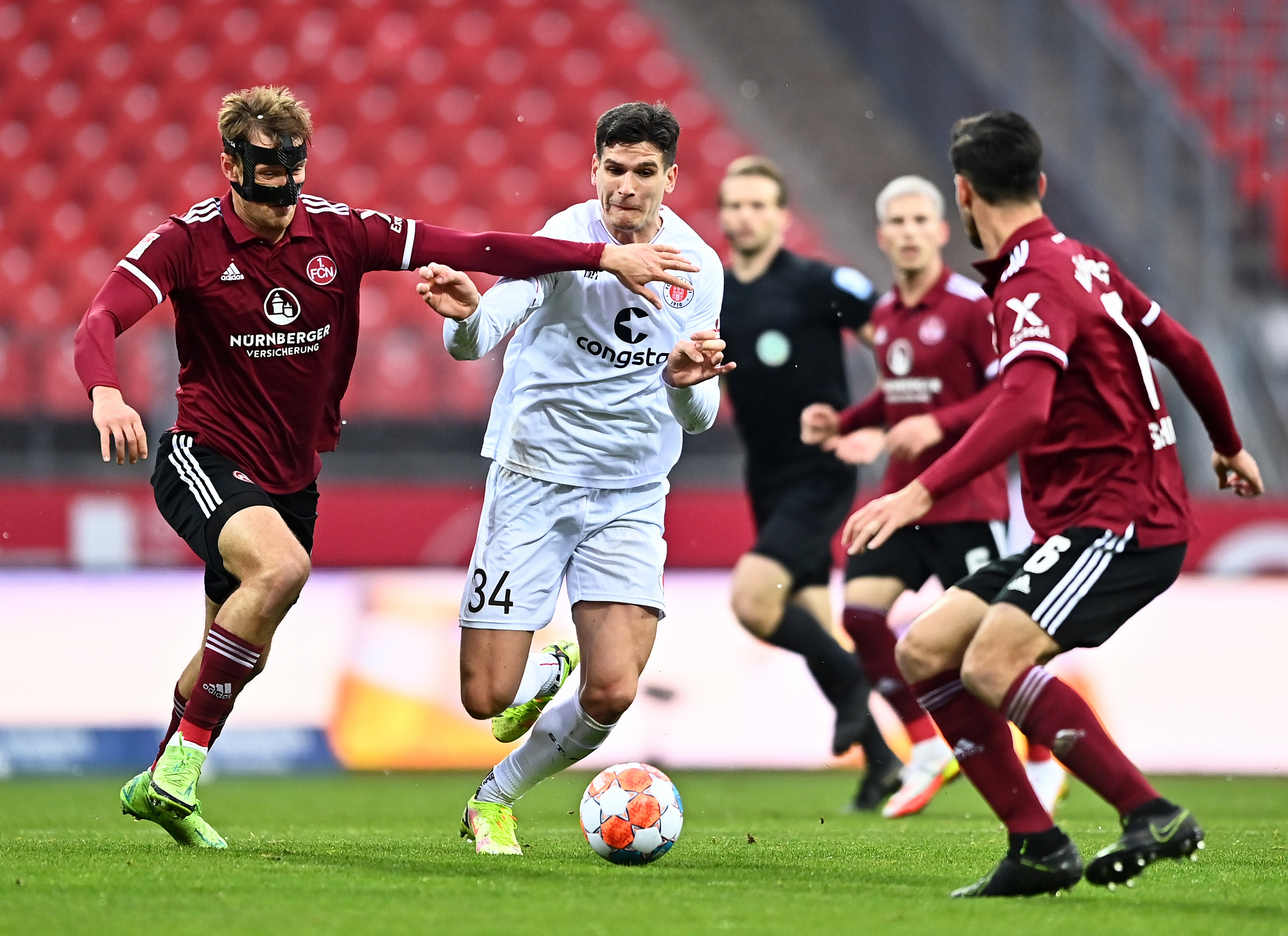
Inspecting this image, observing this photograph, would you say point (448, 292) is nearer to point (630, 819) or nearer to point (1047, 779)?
point (630, 819)

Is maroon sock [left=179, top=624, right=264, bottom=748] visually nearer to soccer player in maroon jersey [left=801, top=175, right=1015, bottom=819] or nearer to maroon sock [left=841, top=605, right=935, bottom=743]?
soccer player in maroon jersey [left=801, top=175, right=1015, bottom=819]

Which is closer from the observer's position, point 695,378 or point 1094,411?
point 1094,411

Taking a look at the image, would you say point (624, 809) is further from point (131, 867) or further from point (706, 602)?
point (706, 602)

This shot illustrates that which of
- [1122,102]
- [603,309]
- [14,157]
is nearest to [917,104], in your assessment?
[1122,102]

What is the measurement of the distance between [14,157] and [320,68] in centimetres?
245

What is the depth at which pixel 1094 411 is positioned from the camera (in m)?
4.62

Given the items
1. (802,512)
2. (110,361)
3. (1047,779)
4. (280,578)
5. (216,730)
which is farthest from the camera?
(802,512)

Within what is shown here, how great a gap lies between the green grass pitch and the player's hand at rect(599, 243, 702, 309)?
175 centimetres

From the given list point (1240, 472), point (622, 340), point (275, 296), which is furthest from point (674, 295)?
point (1240, 472)

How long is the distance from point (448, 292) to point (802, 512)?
3209 millimetres

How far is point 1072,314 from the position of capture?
4.46m

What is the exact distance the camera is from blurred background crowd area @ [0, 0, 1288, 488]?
12.9 metres

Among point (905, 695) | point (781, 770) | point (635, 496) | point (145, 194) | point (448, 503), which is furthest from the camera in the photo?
point (145, 194)

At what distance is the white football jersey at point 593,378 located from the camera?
5504mm
